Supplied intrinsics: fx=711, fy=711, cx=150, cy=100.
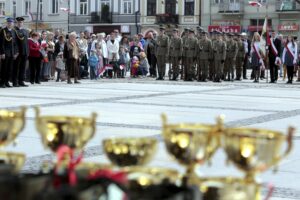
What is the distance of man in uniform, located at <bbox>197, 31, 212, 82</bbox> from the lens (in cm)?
2397

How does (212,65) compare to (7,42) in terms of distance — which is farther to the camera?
(212,65)

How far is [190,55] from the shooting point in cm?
2417

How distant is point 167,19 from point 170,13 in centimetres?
67

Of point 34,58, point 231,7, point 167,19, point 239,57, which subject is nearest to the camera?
point 34,58

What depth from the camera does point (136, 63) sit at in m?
26.3

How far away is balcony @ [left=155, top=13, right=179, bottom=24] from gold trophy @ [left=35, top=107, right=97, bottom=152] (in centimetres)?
5993

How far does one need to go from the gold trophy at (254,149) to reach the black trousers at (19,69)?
55.2 feet

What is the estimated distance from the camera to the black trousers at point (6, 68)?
18031mm

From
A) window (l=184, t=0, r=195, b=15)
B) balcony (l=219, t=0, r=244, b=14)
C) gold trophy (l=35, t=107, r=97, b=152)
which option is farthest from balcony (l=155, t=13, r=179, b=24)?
gold trophy (l=35, t=107, r=97, b=152)

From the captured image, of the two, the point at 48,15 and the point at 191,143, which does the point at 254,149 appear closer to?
the point at 191,143

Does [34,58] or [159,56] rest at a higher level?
[159,56]

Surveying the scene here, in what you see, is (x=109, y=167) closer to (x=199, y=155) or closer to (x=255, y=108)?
(x=199, y=155)

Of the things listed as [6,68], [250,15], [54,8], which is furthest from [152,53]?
[54,8]

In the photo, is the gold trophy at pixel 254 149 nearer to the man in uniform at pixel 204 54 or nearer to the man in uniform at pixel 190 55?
the man in uniform at pixel 204 54
